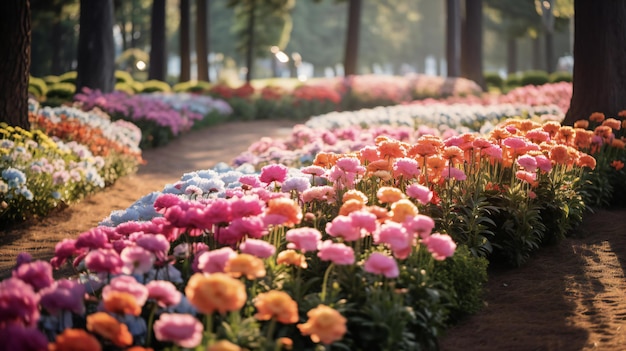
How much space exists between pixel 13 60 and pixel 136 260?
6.83 m

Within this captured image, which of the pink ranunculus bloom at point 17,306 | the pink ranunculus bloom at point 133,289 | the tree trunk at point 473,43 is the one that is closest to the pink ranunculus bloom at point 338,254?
the pink ranunculus bloom at point 133,289

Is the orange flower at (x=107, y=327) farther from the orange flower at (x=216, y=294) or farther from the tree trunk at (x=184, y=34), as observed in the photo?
the tree trunk at (x=184, y=34)

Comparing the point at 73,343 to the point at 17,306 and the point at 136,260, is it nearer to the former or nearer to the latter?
the point at 17,306

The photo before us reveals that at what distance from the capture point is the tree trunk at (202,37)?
91.3ft

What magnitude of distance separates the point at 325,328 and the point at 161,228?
1.44m

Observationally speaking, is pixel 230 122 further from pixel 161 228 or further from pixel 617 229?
pixel 161 228

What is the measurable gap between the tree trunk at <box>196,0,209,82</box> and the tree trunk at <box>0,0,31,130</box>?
61.7 ft

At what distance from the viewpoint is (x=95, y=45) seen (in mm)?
15891

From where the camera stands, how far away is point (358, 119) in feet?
45.1

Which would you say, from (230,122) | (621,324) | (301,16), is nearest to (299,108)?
(230,122)

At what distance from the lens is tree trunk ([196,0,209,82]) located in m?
27.8

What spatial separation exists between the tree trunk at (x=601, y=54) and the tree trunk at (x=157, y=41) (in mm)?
16936

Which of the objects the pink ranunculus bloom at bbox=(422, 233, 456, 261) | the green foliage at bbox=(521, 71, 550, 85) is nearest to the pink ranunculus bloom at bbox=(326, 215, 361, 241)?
the pink ranunculus bloom at bbox=(422, 233, 456, 261)

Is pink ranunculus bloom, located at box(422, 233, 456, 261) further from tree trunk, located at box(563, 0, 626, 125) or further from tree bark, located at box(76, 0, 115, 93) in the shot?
tree bark, located at box(76, 0, 115, 93)
